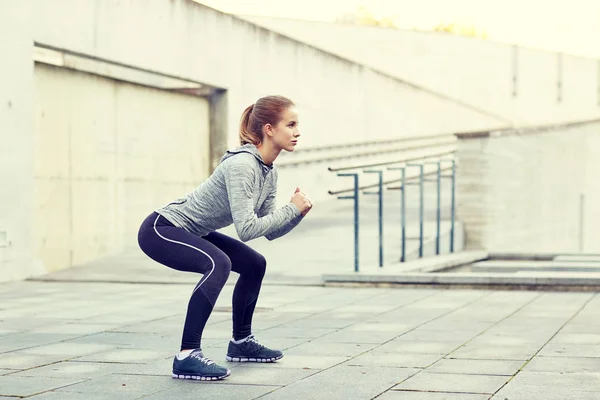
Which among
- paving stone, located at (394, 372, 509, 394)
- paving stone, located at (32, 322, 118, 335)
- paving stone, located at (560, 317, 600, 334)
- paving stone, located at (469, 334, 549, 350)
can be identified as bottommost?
paving stone, located at (32, 322, 118, 335)

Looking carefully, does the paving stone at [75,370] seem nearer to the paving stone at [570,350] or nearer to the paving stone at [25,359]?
the paving stone at [25,359]

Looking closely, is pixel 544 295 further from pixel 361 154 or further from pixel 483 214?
pixel 361 154

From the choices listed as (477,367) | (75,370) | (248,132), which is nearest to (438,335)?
(477,367)

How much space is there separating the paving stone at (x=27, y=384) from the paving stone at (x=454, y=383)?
5.29 ft

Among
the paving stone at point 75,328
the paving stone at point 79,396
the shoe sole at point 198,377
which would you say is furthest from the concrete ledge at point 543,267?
the paving stone at point 79,396

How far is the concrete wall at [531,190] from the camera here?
15195 millimetres

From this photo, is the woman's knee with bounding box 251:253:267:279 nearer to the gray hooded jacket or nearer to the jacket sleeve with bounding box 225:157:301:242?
the gray hooded jacket

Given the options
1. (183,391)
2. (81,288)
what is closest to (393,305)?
(81,288)

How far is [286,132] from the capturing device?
5.08m

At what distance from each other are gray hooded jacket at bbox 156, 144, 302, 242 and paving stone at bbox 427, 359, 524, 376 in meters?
1.11

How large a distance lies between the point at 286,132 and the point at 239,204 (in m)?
0.45

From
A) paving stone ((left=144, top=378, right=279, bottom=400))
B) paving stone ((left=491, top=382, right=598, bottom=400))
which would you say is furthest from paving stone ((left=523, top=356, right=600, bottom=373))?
paving stone ((left=144, top=378, right=279, bottom=400))

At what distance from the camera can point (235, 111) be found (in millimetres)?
16766

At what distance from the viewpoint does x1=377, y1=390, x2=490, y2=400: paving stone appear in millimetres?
4531
